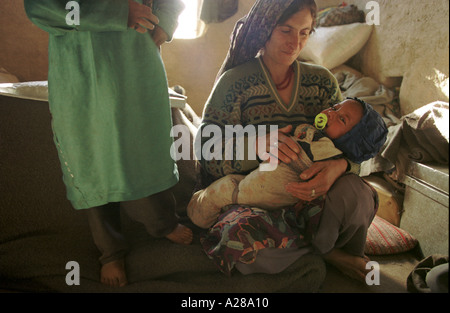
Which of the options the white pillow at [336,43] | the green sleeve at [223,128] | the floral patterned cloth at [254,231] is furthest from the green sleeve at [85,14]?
the white pillow at [336,43]

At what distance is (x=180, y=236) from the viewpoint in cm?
112

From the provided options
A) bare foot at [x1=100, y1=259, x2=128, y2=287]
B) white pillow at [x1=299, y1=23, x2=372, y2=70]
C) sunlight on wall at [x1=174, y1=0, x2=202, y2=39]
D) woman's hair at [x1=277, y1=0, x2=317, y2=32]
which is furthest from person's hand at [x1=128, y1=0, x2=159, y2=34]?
sunlight on wall at [x1=174, y1=0, x2=202, y2=39]

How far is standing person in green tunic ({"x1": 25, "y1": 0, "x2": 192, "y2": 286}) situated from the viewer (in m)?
0.77

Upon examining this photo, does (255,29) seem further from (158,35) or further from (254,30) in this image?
(158,35)

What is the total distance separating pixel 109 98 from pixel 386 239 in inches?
43.8

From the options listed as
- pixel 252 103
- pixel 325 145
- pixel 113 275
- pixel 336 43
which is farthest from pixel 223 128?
pixel 336 43

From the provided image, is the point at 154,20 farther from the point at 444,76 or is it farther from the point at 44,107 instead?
the point at 44,107

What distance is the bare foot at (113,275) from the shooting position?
3.13 ft

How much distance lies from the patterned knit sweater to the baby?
0.13 metres

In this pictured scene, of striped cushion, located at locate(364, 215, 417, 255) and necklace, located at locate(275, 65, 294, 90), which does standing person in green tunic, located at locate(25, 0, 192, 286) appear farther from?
striped cushion, located at locate(364, 215, 417, 255)

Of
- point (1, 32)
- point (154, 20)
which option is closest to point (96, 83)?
point (154, 20)

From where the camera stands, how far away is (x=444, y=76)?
0.58 metres
